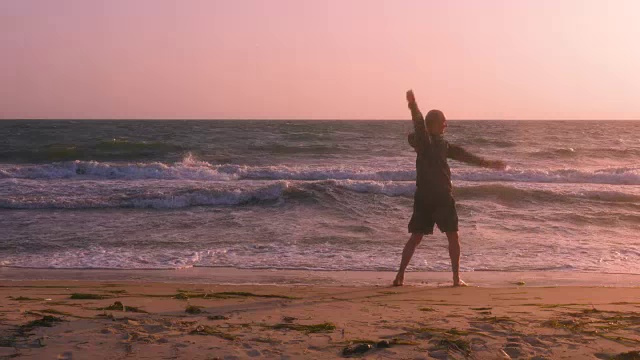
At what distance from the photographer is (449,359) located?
12.4 ft

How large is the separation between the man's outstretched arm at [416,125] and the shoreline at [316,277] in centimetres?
163

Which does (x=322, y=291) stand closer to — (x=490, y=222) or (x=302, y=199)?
(x=490, y=222)

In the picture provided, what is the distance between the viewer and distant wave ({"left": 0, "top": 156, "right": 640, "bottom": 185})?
68.5 feet

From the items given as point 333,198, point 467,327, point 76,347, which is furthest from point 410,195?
point 76,347

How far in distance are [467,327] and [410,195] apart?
11.8 meters

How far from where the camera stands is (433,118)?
20.0ft

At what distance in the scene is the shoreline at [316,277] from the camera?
23.9 ft

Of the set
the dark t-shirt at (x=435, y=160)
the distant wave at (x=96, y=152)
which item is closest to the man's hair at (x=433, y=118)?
the dark t-shirt at (x=435, y=160)

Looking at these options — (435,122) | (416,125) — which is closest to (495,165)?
(435,122)

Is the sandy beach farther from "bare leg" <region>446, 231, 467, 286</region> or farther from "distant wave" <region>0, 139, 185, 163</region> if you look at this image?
"distant wave" <region>0, 139, 185, 163</region>

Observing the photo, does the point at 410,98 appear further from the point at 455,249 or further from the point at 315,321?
the point at 315,321

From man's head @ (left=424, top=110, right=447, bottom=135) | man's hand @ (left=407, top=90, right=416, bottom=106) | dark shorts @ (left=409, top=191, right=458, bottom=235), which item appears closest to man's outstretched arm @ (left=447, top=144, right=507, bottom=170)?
man's head @ (left=424, top=110, right=447, bottom=135)

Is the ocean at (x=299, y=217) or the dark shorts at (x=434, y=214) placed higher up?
the dark shorts at (x=434, y=214)

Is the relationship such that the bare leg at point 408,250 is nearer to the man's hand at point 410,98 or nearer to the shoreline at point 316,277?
the shoreline at point 316,277
